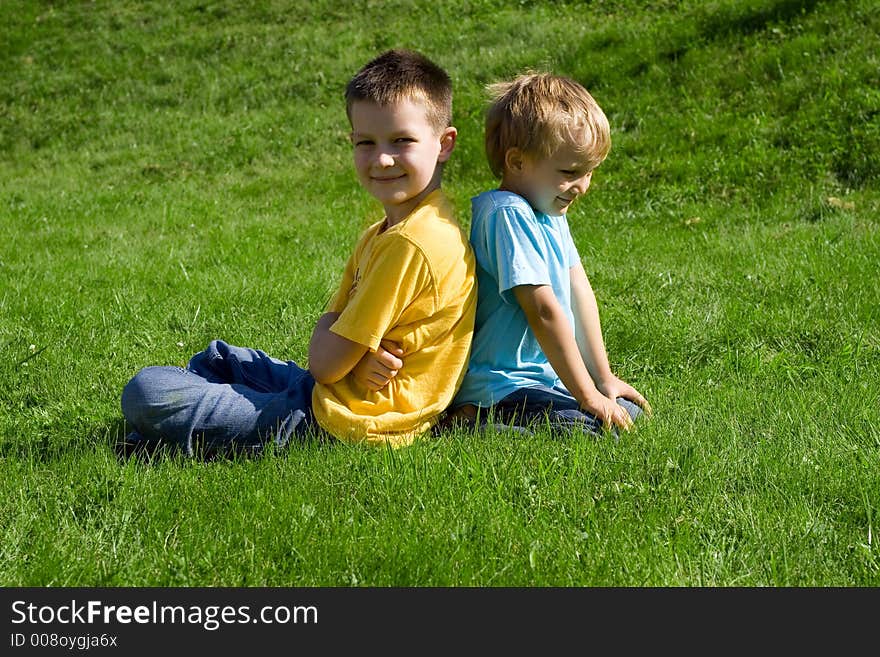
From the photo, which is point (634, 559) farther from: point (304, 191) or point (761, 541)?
point (304, 191)

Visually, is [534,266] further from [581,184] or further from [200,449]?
[200,449]

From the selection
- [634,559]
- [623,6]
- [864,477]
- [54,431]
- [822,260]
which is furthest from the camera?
[623,6]

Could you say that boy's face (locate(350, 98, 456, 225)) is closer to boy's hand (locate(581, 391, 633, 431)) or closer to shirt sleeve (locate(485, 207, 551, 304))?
shirt sleeve (locate(485, 207, 551, 304))

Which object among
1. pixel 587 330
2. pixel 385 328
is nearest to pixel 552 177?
pixel 587 330

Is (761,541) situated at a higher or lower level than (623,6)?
lower

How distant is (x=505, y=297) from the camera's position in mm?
4172

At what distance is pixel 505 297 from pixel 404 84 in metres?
0.93

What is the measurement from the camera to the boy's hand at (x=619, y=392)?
172 inches

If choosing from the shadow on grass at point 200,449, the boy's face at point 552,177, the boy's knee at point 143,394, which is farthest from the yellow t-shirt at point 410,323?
the boy's knee at point 143,394

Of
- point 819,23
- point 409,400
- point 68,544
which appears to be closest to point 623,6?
point 819,23

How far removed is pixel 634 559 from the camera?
308 centimetres

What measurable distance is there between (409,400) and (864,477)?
1.69 m

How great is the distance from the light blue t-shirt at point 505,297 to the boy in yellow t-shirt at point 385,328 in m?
0.11

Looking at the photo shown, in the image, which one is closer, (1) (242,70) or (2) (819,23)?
(2) (819,23)
